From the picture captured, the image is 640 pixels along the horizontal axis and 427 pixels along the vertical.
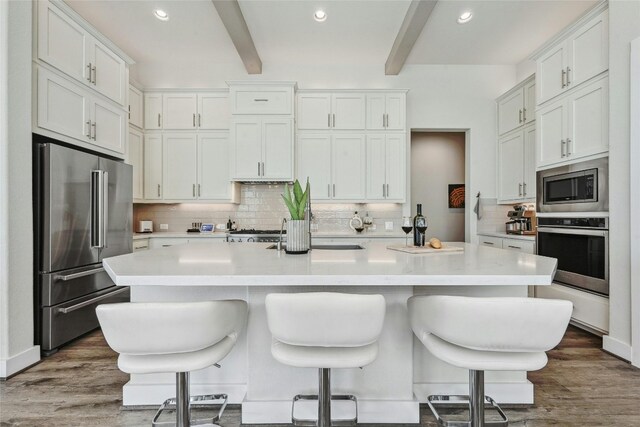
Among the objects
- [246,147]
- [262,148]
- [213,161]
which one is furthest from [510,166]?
[213,161]

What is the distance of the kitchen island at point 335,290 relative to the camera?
48.4 inches

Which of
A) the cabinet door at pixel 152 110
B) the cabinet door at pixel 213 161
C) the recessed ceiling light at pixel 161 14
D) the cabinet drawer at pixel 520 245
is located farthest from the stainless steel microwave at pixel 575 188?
the cabinet door at pixel 152 110

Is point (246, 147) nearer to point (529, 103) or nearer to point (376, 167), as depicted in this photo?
point (376, 167)

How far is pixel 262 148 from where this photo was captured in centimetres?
423

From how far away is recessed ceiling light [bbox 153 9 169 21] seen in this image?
3.34 metres

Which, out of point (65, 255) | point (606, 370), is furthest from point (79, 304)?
point (606, 370)

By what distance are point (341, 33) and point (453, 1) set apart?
1216 mm

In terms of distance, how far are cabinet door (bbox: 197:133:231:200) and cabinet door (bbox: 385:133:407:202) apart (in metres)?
2.16

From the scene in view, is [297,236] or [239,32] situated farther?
[239,32]

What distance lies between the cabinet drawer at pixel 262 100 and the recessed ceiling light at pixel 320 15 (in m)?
0.93

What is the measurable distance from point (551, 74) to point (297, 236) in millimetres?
3105

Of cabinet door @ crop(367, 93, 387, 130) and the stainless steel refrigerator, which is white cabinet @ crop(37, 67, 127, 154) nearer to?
the stainless steel refrigerator

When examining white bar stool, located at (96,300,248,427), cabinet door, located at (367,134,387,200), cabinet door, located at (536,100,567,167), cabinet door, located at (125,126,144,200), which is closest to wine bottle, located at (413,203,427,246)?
white bar stool, located at (96,300,248,427)

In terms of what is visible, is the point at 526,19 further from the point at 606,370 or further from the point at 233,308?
the point at 233,308
